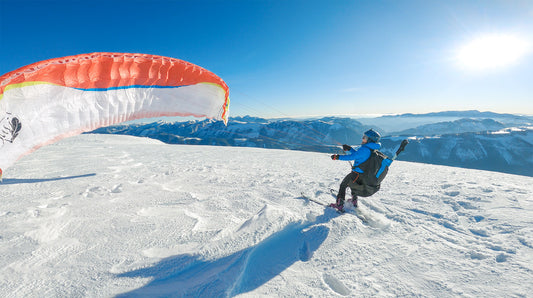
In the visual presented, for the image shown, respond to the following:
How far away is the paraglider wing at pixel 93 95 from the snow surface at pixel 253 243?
6.02ft

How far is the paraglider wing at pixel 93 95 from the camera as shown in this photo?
4.73m

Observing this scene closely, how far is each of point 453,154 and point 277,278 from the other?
24956 centimetres

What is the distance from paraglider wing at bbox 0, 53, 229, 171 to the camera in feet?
15.5

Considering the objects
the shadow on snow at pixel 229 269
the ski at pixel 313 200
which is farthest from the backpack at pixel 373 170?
the shadow on snow at pixel 229 269

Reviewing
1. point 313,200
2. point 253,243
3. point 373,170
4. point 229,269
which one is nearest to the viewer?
point 229,269

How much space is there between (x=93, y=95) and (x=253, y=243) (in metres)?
6.58

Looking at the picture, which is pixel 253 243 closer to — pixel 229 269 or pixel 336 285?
pixel 229 269

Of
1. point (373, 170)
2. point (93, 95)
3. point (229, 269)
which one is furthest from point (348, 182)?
point (93, 95)

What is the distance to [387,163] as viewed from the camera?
15.2 feet

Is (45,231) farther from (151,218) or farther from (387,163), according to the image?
(387,163)

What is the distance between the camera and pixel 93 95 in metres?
6.36

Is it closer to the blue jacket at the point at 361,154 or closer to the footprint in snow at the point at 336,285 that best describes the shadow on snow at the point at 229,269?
the footprint in snow at the point at 336,285

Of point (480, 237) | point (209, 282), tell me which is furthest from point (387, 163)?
point (209, 282)

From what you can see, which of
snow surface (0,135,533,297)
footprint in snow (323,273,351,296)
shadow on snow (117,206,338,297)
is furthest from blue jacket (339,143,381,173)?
footprint in snow (323,273,351,296)
